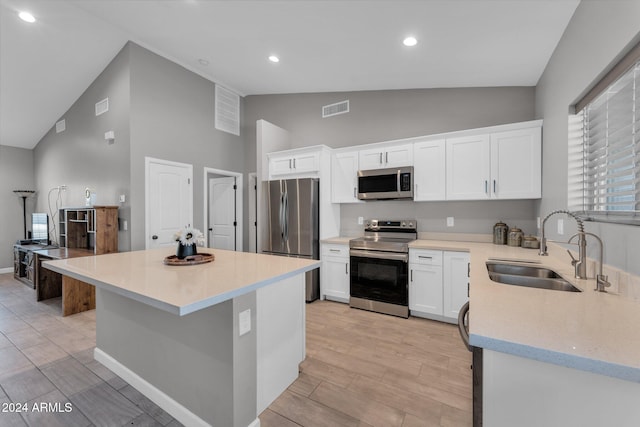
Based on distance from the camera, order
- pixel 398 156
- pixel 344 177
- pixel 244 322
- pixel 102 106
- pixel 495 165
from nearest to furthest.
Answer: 1. pixel 244 322
2. pixel 495 165
3. pixel 398 156
4. pixel 344 177
5. pixel 102 106

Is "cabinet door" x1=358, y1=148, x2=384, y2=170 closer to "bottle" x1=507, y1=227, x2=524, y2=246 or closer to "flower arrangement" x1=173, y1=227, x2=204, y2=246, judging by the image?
"bottle" x1=507, y1=227, x2=524, y2=246

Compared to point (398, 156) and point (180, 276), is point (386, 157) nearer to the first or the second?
point (398, 156)

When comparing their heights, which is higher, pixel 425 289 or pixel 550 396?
pixel 550 396

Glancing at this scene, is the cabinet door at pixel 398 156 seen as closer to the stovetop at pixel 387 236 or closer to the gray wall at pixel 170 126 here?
the stovetop at pixel 387 236

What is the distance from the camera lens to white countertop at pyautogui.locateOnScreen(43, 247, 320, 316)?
116cm

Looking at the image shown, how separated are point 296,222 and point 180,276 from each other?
7.80 ft

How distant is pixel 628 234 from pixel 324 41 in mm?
2954

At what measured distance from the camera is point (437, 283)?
3.05m

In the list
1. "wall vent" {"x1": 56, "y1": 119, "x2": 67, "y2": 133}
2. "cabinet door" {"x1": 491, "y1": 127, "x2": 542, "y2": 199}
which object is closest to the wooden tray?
"cabinet door" {"x1": 491, "y1": 127, "x2": 542, "y2": 199}

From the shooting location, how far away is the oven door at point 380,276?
3.18 metres

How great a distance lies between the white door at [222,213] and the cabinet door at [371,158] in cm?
271

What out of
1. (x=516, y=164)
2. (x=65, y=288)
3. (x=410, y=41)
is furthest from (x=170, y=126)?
(x=516, y=164)

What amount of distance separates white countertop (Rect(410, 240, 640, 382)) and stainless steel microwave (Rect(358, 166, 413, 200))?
84.5 inches

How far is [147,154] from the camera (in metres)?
3.82
